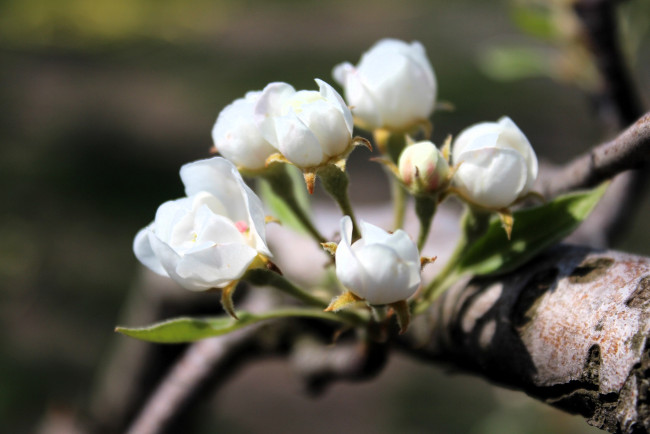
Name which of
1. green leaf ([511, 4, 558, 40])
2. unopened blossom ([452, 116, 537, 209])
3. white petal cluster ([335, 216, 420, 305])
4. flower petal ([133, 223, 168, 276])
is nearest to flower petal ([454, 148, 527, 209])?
unopened blossom ([452, 116, 537, 209])

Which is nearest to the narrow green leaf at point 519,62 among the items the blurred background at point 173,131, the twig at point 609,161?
the blurred background at point 173,131

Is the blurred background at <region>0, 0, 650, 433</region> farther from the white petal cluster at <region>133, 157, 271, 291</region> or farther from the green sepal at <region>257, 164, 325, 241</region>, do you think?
the white petal cluster at <region>133, 157, 271, 291</region>

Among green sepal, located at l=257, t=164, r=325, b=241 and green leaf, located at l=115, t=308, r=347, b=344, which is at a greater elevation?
green sepal, located at l=257, t=164, r=325, b=241

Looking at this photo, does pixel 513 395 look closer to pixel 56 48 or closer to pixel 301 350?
pixel 301 350

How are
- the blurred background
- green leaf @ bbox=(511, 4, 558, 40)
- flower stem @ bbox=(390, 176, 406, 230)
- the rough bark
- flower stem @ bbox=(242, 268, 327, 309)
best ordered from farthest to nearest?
the blurred background, green leaf @ bbox=(511, 4, 558, 40), flower stem @ bbox=(390, 176, 406, 230), flower stem @ bbox=(242, 268, 327, 309), the rough bark

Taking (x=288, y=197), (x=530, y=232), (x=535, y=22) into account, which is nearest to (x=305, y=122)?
(x=288, y=197)

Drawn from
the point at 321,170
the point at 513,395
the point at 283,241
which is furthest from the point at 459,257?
the point at 513,395

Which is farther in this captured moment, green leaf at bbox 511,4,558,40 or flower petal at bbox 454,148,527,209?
green leaf at bbox 511,4,558,40

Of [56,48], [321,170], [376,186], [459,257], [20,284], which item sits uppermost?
[321,170]

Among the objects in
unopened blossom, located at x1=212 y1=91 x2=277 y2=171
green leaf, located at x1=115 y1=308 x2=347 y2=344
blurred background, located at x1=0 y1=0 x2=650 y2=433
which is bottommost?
blurred background, located at x1=0 y1=0 x2=650 y2=433
